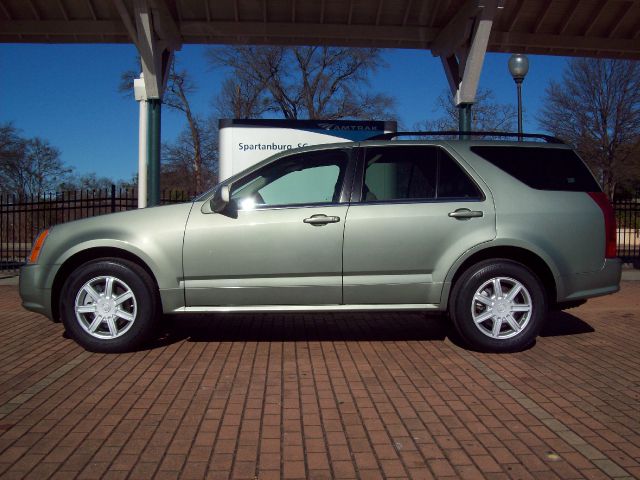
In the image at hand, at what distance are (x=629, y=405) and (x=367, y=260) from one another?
7.43 feet

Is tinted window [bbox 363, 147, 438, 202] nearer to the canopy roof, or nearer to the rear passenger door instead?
the rear passenger door

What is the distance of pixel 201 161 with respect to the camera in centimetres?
3666

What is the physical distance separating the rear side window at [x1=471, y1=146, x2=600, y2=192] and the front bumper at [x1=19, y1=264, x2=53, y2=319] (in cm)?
412

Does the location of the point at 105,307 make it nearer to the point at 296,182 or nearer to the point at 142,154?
the point at 296,182

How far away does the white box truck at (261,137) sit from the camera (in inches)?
371

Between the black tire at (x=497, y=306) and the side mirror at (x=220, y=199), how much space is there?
85.5 inches

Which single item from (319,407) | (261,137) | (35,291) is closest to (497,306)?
(319,407)

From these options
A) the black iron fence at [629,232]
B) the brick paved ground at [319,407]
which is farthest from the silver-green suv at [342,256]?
the black iron fence at [629,232]

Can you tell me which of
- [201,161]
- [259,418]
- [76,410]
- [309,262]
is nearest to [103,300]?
[76,410]

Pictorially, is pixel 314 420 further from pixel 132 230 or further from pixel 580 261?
pixel 580 261

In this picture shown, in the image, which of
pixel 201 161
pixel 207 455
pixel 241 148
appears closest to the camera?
pixel 207 455

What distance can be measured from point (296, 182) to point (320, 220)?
1.97 feet

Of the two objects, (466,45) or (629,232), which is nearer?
(466,45)

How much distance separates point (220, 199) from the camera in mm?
5039
